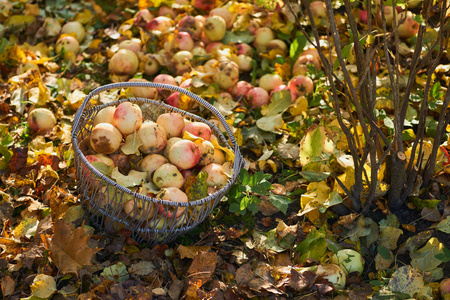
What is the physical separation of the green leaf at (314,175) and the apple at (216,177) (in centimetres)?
41

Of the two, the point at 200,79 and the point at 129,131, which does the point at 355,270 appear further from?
the point at 200,79

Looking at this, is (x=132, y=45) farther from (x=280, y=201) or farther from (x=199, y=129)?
(x=280, y=201)

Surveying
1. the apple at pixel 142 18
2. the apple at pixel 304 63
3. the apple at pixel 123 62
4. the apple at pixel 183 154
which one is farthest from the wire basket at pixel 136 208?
the apple at pixel 142 18

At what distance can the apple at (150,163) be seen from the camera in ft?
7.00

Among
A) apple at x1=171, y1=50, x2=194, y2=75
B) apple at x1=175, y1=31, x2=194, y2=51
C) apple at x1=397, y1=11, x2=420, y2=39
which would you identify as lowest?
apple at x1=171, y1=50, x2=194, y2=75

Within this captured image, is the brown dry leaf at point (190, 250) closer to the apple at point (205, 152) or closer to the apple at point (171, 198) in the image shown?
the apple at point (171, 198)

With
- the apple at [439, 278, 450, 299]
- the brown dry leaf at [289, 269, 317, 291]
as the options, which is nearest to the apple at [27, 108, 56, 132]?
the brown dry leaf at [289, 269, 317, 291]

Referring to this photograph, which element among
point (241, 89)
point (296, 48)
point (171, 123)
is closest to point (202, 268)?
point (171, 123)

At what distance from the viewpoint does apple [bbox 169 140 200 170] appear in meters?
2.11

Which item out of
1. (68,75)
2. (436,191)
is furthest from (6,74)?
(436,191)

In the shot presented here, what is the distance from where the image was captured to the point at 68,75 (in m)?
3.19

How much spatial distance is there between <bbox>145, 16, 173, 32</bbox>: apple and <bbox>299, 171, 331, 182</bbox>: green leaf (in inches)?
68.9

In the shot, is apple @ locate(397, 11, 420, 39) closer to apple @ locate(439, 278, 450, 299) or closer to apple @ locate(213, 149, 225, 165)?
apple @ locate(213, 149, 225, 165)

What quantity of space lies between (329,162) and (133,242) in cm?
110
